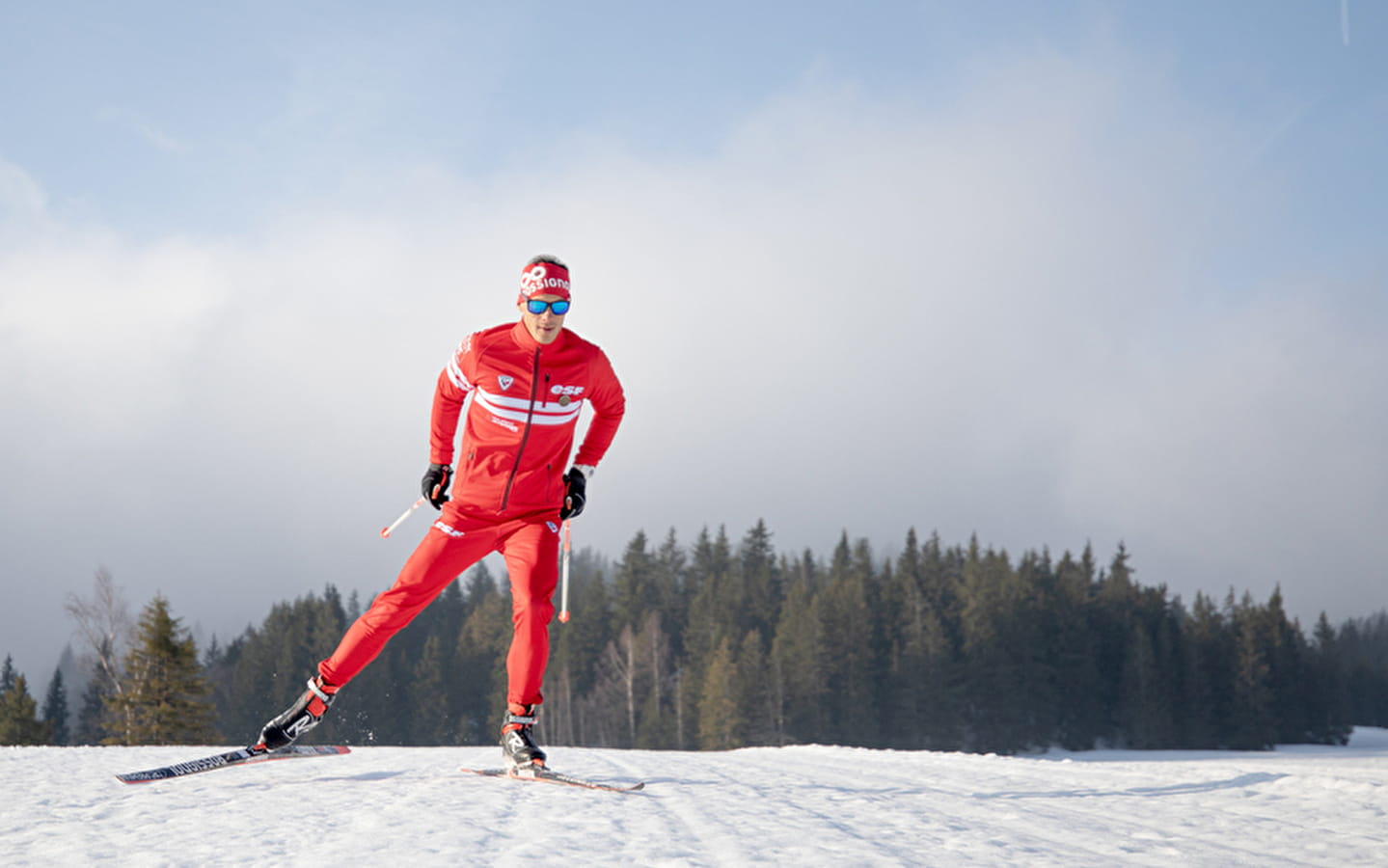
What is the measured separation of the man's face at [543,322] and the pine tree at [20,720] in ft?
100

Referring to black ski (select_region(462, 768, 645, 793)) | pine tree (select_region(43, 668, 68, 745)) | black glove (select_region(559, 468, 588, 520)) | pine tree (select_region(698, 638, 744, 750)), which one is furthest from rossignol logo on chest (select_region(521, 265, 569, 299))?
pine tree (select_region(43, 668, 68, 745))

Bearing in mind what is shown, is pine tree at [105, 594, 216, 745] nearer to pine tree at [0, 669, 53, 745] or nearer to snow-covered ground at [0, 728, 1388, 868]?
pine tree at [0, 669, 53, 745]

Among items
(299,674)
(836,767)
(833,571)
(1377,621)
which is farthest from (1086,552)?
(1377,621)

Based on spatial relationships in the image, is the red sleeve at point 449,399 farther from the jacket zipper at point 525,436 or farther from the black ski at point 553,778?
the black ski at point 553,778

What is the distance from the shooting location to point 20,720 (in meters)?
27.4

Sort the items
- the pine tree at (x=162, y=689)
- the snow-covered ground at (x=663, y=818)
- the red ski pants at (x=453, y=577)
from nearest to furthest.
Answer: the snow-covered ground at (x=663, y=818) → the red ski pants at (x=453, y=577) → the pine tree at (x=162, y=689)

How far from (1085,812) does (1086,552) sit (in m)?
74.4

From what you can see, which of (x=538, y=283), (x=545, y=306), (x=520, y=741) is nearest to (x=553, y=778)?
(x=520, y=741)

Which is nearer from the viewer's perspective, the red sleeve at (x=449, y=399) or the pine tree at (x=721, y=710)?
the red sleeve at (x=449, y=399)

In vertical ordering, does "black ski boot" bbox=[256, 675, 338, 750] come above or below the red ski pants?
below

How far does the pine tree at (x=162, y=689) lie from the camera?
71.7 feet

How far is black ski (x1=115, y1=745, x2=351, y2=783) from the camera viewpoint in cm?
453

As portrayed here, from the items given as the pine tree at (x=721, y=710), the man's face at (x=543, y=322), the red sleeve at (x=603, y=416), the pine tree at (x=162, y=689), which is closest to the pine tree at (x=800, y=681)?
the pine tree at (x=721, y=710)

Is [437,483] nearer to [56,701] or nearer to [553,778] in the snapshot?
[553,778]
